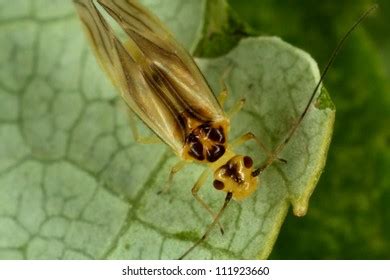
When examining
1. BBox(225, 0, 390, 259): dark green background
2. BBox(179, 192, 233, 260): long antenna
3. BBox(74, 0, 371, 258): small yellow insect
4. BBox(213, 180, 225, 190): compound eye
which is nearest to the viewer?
BBox(179, 192, 233, 260): long antenna

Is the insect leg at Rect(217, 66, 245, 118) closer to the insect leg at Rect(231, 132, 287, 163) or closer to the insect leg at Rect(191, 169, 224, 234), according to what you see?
the insect leg at Rect(231, 132, 287, 163)

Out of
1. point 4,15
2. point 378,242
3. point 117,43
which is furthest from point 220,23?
point 378,242

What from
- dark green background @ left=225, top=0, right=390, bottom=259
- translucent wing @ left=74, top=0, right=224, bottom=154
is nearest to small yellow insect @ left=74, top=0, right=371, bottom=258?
translucent wing @ left=74, top=0, right=224, bottom=154

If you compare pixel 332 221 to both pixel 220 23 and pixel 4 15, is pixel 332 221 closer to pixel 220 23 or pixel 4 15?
pixel 220 23

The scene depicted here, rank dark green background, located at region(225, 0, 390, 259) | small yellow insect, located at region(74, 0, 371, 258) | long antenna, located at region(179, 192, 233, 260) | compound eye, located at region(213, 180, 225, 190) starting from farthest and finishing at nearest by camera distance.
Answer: dark green background, located at region(225, 0, 390, 259), small yellow insect, located at region(74, 0, 371, 258), compound eye, located at region(213, 180, 225, 190), long antenna, located at region(179, 192, 233, 260)

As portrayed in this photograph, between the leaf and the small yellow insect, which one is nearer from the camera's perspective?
the leaf
